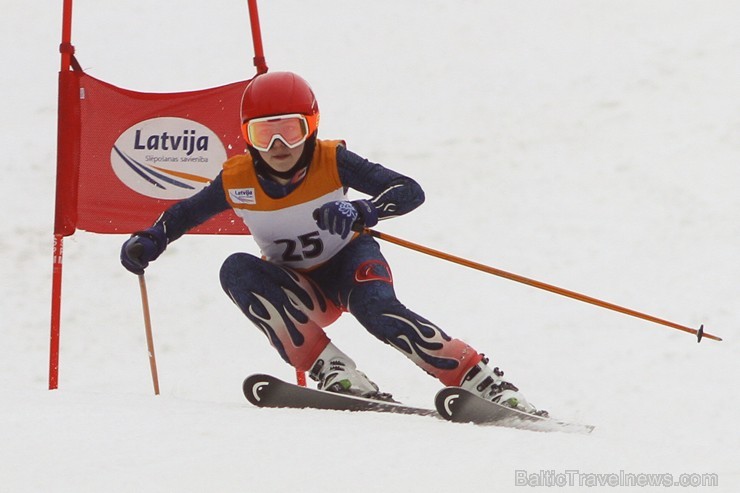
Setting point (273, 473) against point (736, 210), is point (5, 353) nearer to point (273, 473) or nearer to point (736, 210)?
point (273, 473)

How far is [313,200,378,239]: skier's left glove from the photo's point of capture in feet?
13.0

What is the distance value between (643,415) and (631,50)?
5.61 meters

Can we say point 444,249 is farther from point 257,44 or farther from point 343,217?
point 343,217

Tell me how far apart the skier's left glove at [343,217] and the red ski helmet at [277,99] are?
16.6 inches

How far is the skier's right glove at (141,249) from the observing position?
14.3 ft

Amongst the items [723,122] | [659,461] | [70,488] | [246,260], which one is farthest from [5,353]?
[723,122]

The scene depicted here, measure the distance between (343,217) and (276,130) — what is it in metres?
0.50

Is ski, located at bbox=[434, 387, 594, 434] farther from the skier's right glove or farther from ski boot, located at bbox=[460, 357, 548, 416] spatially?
the skier's right glove

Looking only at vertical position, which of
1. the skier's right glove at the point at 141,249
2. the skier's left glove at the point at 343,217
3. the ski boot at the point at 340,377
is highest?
the skier's left glove at the point at 343,217

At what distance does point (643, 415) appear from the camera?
582cm

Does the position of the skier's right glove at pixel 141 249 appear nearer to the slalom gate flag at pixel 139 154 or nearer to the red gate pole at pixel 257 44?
the slalom gate flag at pixel 139 154

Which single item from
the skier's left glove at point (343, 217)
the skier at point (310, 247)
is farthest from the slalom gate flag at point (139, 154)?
the skier's left glove at point (343, 217)

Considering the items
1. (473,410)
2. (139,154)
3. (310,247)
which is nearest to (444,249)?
(139,154)

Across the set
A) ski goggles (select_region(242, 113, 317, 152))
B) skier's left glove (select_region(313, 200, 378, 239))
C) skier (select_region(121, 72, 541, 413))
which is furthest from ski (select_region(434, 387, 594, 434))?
ski goggles (select_region(242, 113, 317, 152))
